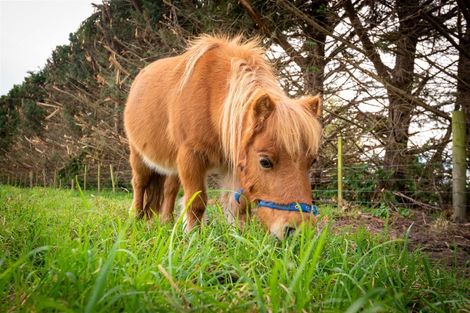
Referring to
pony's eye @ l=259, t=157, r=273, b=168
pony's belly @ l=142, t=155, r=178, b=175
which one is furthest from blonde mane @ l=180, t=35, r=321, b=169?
pony's belly @ l=142, t=155, r=178, b=175

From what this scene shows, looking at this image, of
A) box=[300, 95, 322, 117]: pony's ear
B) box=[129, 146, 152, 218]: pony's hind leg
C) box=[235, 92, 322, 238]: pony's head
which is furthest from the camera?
box=[129, 146, 152, 218]: pony's hind leg

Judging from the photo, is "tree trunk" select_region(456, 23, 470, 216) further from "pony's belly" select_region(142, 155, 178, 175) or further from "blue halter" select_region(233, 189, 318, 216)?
"pony's belly" select_region(142, 155, 178, 175)

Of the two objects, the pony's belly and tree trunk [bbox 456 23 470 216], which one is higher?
tree trunk [bbox 456 23 470 216]

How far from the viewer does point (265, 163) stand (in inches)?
98.7

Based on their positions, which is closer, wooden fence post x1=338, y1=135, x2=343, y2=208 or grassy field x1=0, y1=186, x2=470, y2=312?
grassy field x1=0, y1=186, x2=470, y2=312

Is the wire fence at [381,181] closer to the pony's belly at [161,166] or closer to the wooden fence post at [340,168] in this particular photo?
the wooden fence post at [340,168]

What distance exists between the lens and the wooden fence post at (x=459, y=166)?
5211mm

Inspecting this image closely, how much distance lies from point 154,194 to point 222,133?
2.02 metres

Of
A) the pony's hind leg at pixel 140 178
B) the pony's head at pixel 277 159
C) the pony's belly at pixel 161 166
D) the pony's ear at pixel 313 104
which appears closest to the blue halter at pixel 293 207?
the pony's head at pixel 277 159

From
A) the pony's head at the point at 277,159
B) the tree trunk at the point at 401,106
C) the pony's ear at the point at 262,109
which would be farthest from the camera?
the tree trunk at the point at 401,106

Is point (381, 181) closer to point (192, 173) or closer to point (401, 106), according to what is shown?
point (401, 106)

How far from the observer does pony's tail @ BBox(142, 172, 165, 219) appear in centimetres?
457

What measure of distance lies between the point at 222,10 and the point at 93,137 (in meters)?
7.07

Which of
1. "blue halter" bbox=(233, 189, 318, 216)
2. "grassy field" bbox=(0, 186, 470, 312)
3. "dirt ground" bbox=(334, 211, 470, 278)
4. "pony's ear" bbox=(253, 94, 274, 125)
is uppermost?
"pony's ear" bbox=(253, 94, 274, 125)
